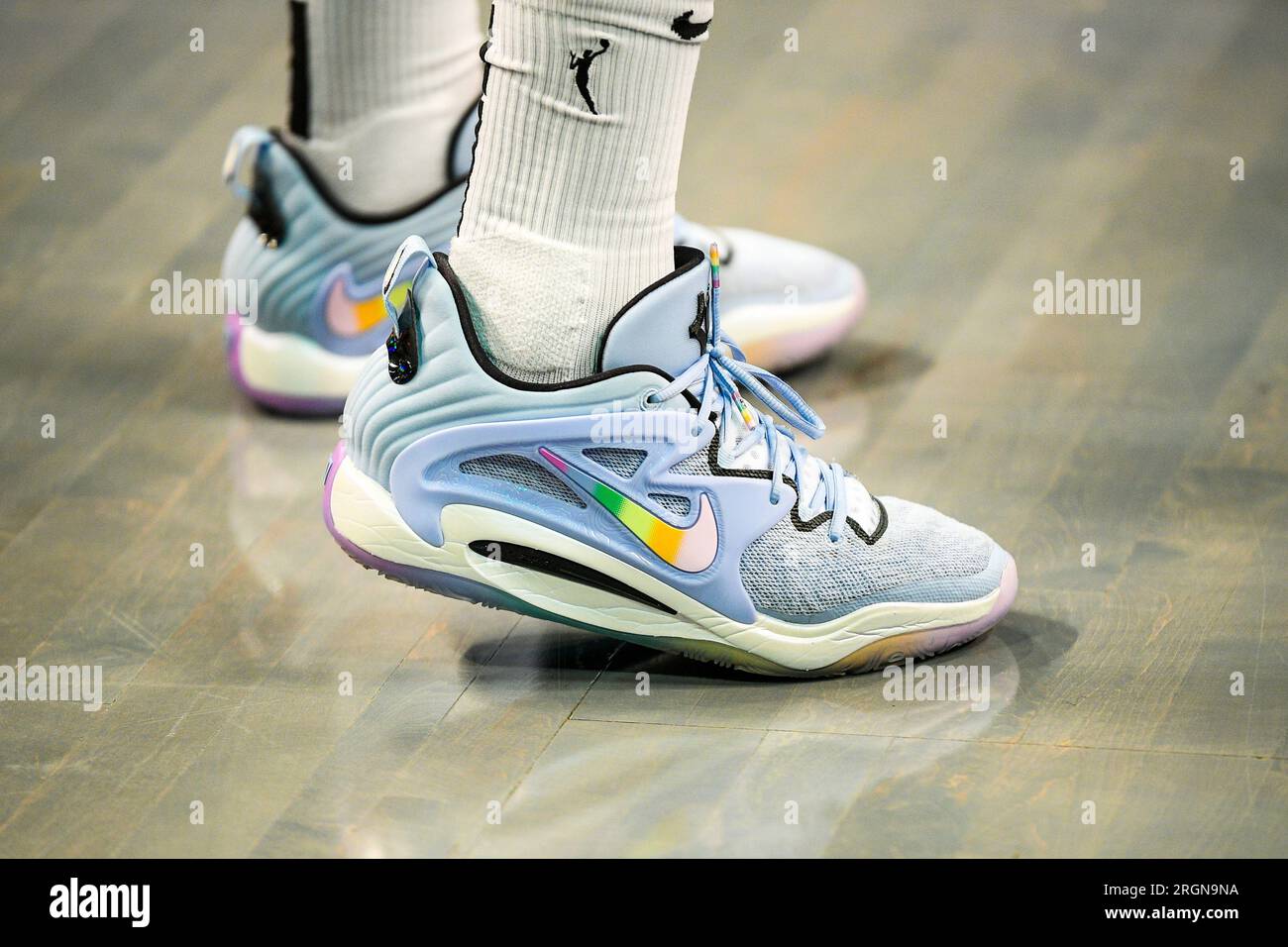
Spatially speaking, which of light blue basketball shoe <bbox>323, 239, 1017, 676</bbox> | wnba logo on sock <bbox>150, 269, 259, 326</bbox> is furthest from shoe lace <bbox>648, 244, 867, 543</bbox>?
wnba logo on sock <bbox>150, 269, 259, 326</bbox>

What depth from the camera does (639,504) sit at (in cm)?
117

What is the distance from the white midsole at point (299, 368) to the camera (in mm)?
1672

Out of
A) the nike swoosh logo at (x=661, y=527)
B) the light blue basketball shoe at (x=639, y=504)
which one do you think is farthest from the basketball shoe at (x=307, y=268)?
the nike swoosh logo at (x=661, y=527)

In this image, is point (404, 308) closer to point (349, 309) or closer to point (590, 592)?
point (590, 592)

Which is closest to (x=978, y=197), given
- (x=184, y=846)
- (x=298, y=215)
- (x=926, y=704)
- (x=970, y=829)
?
(x=298, y=215)

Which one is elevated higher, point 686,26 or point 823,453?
point 686,26

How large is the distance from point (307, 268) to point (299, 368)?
98mm

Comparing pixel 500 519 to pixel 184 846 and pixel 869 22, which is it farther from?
pixel 869 22

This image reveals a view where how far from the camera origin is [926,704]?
1.17 metres

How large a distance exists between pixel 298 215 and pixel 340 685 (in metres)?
0.61

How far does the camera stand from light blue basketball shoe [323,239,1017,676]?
1.15 metres

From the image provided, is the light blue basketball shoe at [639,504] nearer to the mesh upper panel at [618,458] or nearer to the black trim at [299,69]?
the mesh upper panel at [618,458]

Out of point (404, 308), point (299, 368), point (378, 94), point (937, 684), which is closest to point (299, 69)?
point (378, 94)

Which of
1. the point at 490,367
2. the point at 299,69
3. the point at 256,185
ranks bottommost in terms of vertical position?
the point at 490,367
